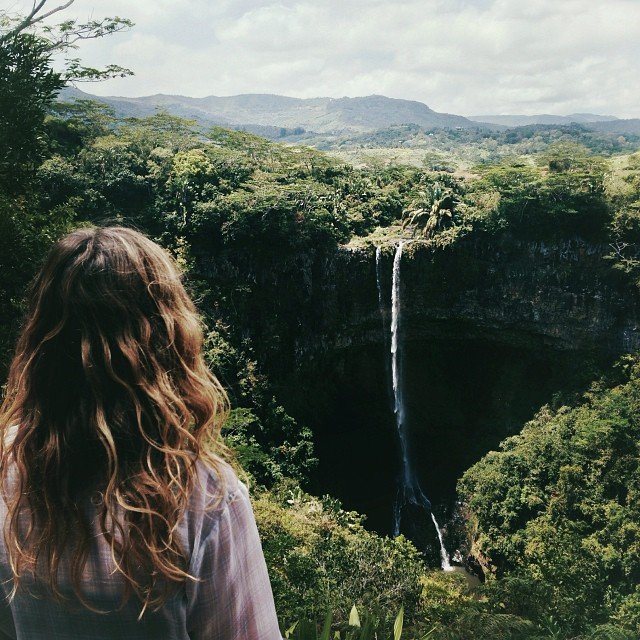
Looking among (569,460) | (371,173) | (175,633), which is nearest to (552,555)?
(569,460)

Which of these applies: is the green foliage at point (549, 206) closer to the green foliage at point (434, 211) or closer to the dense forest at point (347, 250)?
the dense forest at point (347, 250)

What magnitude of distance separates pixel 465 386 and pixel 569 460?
558 centimetres

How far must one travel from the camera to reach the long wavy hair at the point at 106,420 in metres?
0.73

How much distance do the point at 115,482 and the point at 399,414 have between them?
15848mm

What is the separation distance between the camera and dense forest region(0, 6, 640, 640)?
647cm

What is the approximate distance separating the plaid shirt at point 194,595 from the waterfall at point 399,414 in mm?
13776

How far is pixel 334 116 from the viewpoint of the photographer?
9569 centimetres

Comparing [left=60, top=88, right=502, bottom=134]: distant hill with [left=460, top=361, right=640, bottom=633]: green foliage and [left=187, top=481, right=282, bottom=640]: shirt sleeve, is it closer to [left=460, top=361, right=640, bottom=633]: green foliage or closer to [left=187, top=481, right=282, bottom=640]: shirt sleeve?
[left=460, top=361, right=640, bottom=633]: green foliage

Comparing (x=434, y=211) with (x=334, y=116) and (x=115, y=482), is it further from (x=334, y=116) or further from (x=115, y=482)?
(x=334, y=116)

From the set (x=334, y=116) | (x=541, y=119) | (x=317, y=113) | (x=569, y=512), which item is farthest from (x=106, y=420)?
(x=541, y=119)

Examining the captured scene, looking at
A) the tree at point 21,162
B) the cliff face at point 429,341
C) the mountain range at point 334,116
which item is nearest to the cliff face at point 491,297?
the cliff face at point 429,341

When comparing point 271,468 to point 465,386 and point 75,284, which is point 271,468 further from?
point 75,284

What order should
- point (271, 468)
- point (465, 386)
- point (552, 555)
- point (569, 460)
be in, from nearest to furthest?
point (552, 555), point (569, 460), point (271, 468), point (465, 386)

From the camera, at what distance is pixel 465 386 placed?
1633 centimetres
